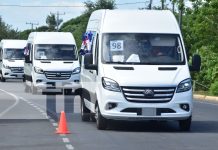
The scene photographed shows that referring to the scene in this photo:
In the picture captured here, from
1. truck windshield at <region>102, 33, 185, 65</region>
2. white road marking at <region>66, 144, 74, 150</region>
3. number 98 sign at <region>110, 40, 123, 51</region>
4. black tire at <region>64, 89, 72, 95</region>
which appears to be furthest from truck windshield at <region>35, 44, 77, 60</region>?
white road marking at <region>66, 144, 74, 150</region>

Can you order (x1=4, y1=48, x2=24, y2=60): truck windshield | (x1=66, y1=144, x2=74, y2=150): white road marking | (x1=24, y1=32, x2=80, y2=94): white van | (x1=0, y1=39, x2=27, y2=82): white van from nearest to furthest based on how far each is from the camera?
(x1=66, y1=144, x2=74, y2=150): white road marking → (x1=24, y1=32, x2=80, y2=94): white van → (x1=4, y1=48, x2=24, y2=60): truck windshield → (x1=0, y1=39, x2=27, y2=82): white van

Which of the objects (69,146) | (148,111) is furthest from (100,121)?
(69,146)

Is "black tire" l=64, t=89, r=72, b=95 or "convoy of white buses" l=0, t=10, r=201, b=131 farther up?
"convoy of white buses" l=0, t=10, r=201, b=131

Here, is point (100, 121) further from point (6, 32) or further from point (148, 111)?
point (6, 32)

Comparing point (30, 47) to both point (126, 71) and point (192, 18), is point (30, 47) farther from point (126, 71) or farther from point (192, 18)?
point (126, 71)

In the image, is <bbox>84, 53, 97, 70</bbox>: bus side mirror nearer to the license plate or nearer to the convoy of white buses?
the convoy of white buses

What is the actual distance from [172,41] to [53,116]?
5.52 metres

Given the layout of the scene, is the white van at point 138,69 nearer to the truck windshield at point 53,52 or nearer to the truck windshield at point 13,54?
the truck windshield at point 53,52

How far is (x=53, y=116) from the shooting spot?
23.2 metres

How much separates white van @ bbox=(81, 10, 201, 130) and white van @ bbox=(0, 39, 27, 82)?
3312 cm

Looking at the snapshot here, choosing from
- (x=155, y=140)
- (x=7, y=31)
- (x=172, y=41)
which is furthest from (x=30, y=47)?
(x=7, y=31)

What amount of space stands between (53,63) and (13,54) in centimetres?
1626

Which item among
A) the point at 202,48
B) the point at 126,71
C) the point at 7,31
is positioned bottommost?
the point at 7,31

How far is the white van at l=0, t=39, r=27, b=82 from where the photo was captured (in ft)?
173
